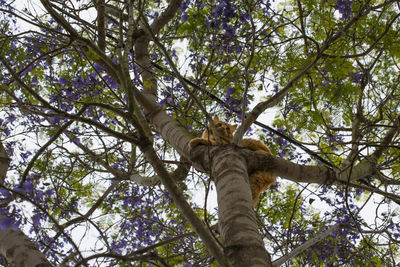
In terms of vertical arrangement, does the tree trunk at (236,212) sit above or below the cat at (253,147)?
below

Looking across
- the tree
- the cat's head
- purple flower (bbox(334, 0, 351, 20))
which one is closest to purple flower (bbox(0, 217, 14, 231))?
the tree

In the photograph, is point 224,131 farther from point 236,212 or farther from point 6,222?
point 6,222

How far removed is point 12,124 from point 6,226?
11.1 feet

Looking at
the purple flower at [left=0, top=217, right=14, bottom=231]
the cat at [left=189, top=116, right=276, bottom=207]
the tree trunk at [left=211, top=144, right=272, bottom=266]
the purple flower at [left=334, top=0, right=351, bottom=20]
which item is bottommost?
the tree trunk at [left=211, top=144, right=272, bottom=266]

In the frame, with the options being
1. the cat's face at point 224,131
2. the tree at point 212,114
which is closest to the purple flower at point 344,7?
the tree at point 212,114

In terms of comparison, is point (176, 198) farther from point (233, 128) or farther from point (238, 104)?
point (233, 128)

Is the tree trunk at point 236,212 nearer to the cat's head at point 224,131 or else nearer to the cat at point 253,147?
the cat at point 253,147

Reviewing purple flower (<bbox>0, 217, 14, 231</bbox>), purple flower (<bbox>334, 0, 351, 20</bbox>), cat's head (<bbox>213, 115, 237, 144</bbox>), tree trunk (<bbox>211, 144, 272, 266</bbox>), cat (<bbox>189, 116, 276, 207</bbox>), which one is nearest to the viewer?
tree trunk (<bbox>211, 144, 272, 266</bbox>)

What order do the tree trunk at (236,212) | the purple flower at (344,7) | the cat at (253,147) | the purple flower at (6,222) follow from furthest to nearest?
the purple flower at (344,7) → the cat at (253,147) → the purple flower at (6,222) → the tree trunk at (236,212)

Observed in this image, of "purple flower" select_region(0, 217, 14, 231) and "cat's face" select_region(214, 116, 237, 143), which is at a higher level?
"cat's face" select_region(214, 116, 237, 143)

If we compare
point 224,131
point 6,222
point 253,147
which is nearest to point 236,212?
point 6,222

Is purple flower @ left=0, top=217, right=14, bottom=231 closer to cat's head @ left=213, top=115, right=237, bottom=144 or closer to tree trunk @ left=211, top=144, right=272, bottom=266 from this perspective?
tree trunk @ left=211, top=144, right=272, bottom=266

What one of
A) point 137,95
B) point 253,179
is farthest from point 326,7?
point 137,95

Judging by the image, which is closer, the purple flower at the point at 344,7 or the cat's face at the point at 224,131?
the purple flower at the point at 344,7
